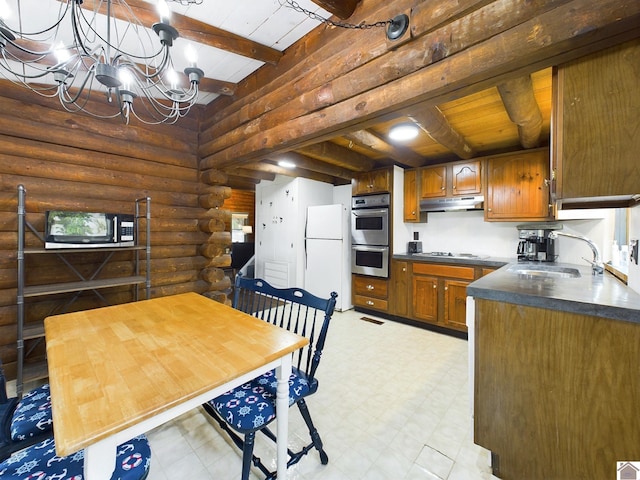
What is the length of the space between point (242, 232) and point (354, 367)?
22.1ft

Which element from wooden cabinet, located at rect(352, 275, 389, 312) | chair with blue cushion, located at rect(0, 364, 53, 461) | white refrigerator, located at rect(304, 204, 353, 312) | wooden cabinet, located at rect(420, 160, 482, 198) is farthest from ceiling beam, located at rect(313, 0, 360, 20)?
wooden cabinet, located at rect(352, 275, 389, 312)

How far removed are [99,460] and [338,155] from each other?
3.30m

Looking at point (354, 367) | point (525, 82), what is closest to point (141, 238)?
point (354, 367)

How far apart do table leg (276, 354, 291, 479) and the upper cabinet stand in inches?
55.8

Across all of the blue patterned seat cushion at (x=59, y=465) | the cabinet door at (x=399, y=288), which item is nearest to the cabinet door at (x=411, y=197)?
the cabinet door at (x=399, y=288)

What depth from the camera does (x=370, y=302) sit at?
4055 mm

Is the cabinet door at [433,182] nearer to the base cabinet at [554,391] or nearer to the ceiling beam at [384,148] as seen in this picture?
the ceiling beam at [384,148]

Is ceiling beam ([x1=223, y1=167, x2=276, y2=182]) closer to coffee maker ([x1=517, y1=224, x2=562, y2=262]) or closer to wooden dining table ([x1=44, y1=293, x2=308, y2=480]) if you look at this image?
wooden dining table ([x1=44, y1=293, x2=308, y2=480])

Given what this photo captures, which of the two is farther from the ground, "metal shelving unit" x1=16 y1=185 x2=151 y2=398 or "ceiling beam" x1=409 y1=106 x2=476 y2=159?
"ceiling beam" x1=409 y1=106 x2=476 y2=159

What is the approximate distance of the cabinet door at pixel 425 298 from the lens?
3.42 m

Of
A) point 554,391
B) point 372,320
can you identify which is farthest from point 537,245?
point 554,391

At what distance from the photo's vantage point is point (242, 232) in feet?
27.9

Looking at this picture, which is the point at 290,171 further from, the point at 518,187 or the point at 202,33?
the point at 518,187

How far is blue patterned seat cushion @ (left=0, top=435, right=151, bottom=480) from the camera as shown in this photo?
0.90 meters
